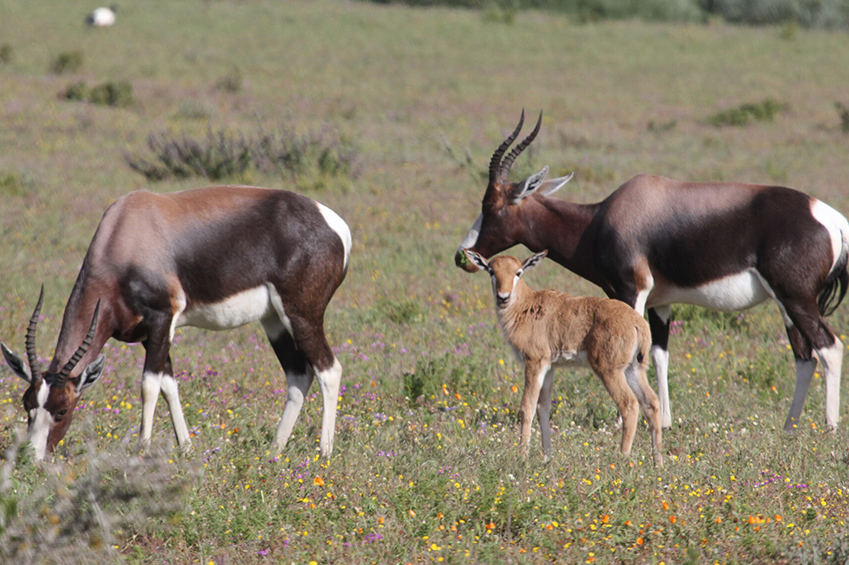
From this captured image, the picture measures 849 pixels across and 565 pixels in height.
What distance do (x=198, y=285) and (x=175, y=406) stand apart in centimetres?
85

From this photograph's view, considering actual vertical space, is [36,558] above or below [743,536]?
above

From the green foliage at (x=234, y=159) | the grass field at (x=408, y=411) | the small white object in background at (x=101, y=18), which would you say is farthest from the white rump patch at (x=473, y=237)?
the small white object in background at (x=101, y=18)

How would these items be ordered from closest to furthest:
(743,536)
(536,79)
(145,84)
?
(743,536), (145,84), (536,79)

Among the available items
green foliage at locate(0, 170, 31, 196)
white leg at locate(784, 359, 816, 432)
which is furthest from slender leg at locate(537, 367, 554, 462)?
green foliage at locate(0, 170, 31, 196)

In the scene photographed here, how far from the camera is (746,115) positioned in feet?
90.0

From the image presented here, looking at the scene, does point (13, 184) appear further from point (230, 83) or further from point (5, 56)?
point (5, 56)

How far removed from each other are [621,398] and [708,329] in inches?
163

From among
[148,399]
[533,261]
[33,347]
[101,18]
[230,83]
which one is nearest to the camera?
[33,347]

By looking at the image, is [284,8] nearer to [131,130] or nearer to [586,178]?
A: [131,130]

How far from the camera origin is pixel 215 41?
40.1 m

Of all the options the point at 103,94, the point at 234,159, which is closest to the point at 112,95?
the point at 103,94

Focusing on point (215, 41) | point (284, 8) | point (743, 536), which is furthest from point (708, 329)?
point (284, 8)

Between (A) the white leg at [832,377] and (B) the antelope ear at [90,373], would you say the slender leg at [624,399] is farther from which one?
(B) the antelope ear at [90,373]

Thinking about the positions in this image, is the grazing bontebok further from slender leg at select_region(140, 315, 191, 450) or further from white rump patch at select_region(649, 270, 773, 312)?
slender leg at select_region(140, 315, 191, 450)
